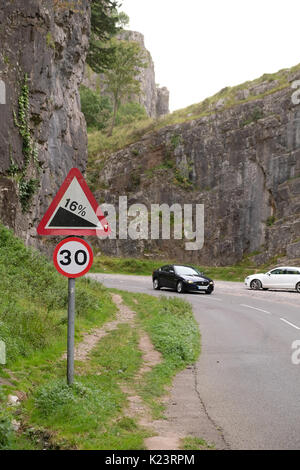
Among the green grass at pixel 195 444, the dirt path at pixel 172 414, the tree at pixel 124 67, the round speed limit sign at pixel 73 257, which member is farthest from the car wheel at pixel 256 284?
the tree at pixel 124 67

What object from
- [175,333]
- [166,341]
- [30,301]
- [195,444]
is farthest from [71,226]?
[175,333]

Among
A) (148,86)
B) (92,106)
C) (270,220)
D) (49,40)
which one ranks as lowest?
(270,220)

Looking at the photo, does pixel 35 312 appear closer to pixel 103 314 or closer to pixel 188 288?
pixel 103 314

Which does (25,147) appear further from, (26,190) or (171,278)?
(171,278)

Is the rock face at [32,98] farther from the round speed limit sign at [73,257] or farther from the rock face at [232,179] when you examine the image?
the rock face at [232,179]

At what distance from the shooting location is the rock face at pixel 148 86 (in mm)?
88875

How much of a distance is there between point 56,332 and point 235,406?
4610 millimetres

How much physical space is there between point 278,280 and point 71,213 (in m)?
24.1

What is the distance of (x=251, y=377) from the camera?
8609 millimetres

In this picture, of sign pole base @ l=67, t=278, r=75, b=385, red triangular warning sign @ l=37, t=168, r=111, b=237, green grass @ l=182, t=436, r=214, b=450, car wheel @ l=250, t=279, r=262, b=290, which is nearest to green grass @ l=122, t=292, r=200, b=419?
green grass @ l=182, t=436, r=214, b=450

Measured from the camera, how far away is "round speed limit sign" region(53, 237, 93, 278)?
6508 mm

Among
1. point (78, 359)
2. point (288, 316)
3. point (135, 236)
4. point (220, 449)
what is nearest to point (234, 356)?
point (78, 359)

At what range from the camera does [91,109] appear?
2281 inches

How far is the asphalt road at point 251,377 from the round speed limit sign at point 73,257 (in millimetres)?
2578
